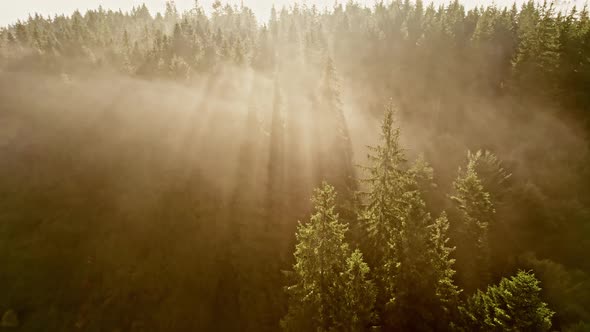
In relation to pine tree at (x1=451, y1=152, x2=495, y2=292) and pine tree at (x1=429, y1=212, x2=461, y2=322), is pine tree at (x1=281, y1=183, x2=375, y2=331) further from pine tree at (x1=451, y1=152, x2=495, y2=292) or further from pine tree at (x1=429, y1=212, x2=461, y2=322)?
pine tree at (x1=451, y1=152, x2=495, y2=292)

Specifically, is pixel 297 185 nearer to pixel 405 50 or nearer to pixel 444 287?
pixel 444 287

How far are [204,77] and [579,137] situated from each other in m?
61.3

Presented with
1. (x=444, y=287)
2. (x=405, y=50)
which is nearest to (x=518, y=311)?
(x=444, y=287)

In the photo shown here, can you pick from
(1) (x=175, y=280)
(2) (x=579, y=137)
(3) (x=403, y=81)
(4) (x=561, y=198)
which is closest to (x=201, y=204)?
(1) (x=175, y=280)

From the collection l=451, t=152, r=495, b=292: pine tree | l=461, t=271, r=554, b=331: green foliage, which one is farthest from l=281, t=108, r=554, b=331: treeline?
l=451, t=152, r=495, b=292: pine tree

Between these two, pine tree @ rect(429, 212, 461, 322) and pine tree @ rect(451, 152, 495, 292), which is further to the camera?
pine tree @ rect(451, 152, 495, 292)

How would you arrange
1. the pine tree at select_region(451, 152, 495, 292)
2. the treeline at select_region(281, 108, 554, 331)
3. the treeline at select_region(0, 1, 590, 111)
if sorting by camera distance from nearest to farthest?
the treeline at select_region(281, 108, 554, 331), the pine tree at select_region(451, 152, 495, 292), the treeline at select_region(0, 1, 590, 111)

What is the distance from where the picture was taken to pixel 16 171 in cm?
4922

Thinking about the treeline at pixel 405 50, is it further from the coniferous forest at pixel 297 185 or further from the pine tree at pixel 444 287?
the pine tree at pixel 444 287

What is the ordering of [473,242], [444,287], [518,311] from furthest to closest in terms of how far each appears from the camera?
[473,242], [444,287], [518,311]

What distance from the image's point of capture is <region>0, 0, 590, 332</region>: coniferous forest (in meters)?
19.3

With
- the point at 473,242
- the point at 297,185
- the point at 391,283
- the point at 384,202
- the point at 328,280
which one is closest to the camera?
the point at 328,280

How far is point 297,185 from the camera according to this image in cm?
4472

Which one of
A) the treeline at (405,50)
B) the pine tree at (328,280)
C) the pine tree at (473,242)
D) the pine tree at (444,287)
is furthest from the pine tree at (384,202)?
the treeline at (405,50)
